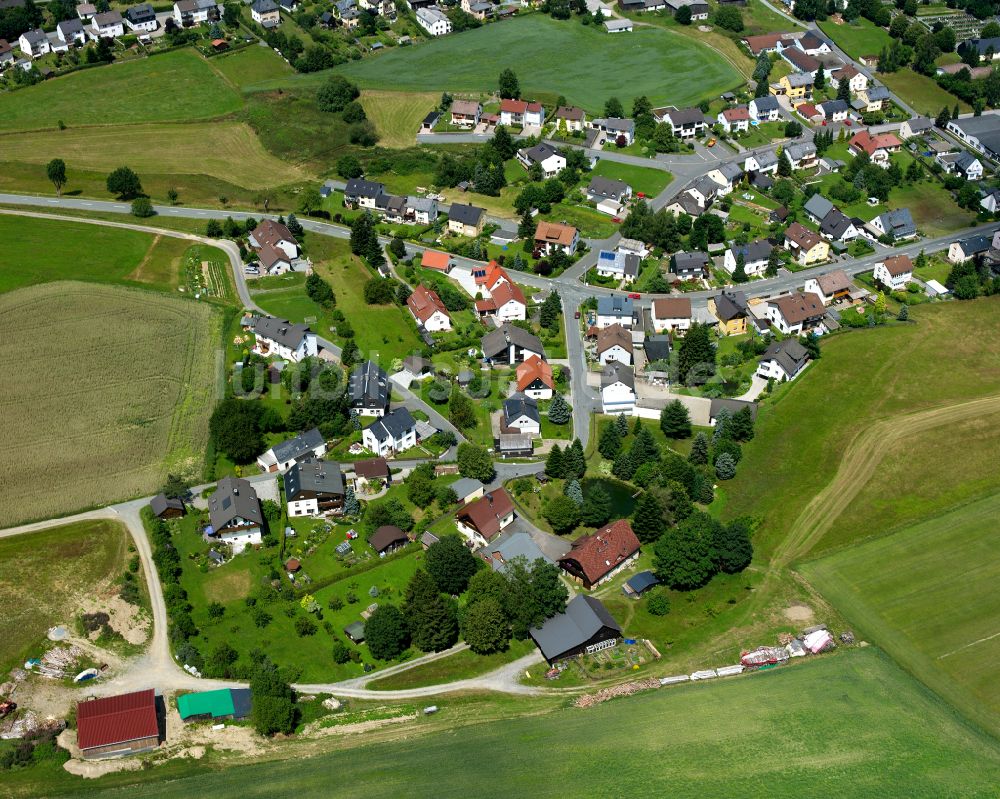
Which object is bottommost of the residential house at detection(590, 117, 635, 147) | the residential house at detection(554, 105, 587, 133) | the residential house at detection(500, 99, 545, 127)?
the residential house at detection(590, 117, 635, 147)

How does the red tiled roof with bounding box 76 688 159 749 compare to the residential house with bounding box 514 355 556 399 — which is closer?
the red tiled roof with bounding box 76 688 159 749

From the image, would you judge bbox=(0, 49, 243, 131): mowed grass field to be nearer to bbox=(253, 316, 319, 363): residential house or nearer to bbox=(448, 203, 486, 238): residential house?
bbox=(448, 203, 486, 238): residential house

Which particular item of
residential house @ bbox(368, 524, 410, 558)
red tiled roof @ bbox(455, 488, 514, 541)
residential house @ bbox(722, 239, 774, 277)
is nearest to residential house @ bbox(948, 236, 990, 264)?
residential house @ bbox(722, 239, 774, 277)

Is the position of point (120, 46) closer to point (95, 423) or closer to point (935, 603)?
point (95, 423)

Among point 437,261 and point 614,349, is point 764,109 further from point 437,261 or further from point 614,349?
point 614,349

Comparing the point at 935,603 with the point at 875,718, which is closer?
the point at 875,718

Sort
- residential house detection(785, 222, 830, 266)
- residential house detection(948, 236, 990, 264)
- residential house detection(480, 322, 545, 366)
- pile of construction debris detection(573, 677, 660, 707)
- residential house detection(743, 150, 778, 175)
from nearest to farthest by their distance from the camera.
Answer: pile of construction debris detection(573, 677, 660, 707) → residential house detection(480, 322, 545, 366) → residential house detection(948, 236, 990, 264) → residential house detection(785, 222, 830, 266) → residential house detection(743, 150, 778, 175)

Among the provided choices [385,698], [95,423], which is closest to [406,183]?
[95,423]

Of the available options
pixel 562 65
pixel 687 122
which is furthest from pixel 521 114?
pixel 687 122
